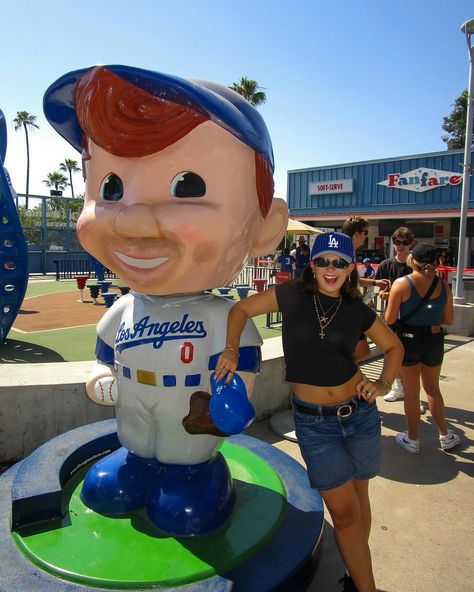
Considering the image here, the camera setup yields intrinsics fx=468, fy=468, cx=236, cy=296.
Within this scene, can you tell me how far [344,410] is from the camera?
2035mm

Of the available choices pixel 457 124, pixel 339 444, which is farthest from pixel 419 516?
pixel 457 124

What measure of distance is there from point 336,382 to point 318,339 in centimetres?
20

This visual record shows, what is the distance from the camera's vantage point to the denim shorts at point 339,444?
78.9 inches

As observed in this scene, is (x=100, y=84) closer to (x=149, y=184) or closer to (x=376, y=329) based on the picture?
(x=149, y=184)

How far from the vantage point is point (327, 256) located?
204 cm

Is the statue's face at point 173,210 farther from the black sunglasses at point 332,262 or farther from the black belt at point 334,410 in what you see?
the black belt at point 334,410

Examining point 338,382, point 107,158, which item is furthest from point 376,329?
point 107,158

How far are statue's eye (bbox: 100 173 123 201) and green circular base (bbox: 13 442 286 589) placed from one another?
63.7 inches

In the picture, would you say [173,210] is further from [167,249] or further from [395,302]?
[395,302]

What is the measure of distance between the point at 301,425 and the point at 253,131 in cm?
140

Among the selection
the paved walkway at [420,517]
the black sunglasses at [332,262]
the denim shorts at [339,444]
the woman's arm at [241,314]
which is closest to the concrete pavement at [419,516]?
the paved walkway at [420,517]

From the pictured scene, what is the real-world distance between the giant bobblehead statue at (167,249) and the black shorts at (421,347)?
5.73 ft

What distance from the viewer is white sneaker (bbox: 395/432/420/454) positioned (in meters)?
3.76

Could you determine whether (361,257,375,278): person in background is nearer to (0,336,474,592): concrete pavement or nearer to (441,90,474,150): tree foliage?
(0,336,474,592): concrete pavement
